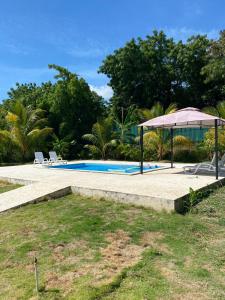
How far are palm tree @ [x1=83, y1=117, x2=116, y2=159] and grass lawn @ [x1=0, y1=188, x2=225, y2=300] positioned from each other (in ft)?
→ 42.6

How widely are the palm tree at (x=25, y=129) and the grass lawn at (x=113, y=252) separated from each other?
1346 centimetres

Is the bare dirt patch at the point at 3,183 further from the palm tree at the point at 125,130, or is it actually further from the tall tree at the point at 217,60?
the tall tree at the point at 217,60

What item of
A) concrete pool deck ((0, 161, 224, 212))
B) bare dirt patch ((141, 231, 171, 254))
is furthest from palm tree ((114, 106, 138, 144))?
bare dirt patch ((141, 231, 171, 254))

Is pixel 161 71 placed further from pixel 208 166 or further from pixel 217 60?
pixel 208 166

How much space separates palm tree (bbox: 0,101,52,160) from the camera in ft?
65.9

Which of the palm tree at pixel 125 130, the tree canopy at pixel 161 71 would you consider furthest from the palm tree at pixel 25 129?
the tree canopy at pixel 161 71

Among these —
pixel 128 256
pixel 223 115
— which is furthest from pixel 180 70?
pixel 128 256

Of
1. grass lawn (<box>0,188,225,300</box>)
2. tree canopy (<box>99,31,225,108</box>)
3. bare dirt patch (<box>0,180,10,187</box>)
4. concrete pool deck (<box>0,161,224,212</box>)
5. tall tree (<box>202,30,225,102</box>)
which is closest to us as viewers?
grass lawn (<box>0,188,225,300</box>)

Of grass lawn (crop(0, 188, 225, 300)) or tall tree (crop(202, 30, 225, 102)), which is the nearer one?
grass lawn (crop(0, 188, 225, 300))

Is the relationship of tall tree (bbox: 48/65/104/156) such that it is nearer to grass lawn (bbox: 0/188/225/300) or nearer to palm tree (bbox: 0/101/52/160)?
palm tree (bbox: 0/101/52/160)

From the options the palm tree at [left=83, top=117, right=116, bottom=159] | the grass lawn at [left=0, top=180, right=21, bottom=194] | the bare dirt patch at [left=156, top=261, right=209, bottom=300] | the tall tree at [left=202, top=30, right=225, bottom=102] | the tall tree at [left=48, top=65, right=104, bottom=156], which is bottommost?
the bare dirt patch at [left=156, top=261, right=209, bottom=300]

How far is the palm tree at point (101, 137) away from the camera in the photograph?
805 inches

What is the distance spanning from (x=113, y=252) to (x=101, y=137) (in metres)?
15.8

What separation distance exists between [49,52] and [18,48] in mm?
4128
